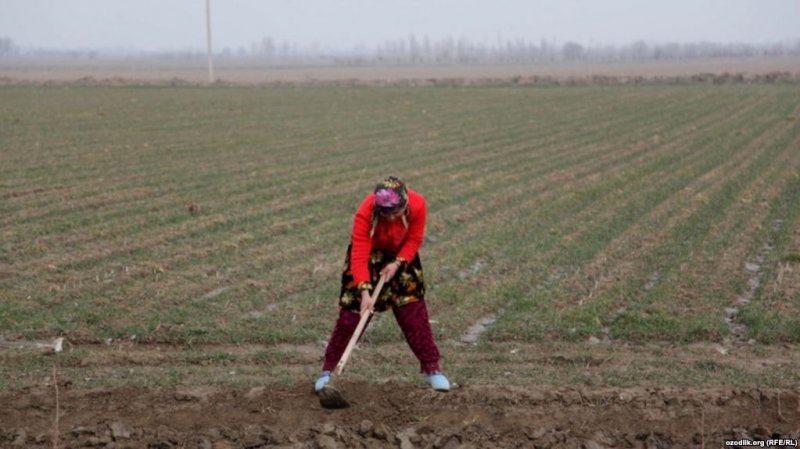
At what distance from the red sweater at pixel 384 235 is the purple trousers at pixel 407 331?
395mm

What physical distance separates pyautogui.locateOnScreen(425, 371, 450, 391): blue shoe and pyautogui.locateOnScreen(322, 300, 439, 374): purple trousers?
0.26 feet

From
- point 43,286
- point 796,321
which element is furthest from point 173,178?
point 796,321

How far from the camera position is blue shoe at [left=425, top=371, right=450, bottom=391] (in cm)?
790

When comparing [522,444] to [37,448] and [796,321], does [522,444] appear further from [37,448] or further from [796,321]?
[796,321]

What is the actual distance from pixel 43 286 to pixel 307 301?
3172 millimetres

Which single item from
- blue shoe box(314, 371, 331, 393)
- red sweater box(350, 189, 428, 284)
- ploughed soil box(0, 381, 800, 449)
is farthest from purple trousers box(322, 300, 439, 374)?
red sweater box(350, 189, 428, 284)

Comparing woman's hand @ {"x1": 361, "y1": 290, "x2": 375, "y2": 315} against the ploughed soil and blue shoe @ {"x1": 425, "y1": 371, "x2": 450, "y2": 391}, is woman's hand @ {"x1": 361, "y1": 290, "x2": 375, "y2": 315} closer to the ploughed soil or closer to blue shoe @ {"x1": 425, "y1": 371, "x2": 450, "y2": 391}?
the ploughed soil

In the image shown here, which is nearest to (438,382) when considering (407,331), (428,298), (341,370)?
(407,331)

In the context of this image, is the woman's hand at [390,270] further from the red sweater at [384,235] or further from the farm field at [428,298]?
the farm field at [428,298]

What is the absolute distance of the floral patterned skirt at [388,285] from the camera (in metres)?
7.62

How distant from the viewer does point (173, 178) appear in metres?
21.1

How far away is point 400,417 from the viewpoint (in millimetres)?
7520

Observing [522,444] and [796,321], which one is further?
[796,321]

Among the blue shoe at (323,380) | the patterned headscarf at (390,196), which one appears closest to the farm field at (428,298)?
the blue shoe at (323,380)
